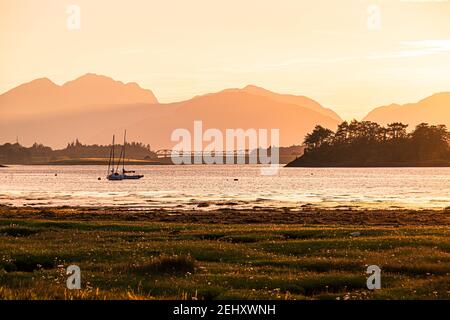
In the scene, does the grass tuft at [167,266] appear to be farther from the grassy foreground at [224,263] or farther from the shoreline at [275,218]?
the shoreline at [275,218]

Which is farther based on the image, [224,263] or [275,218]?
[275,218]

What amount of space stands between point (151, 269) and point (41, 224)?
26.1 meters

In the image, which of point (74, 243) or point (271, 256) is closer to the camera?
point (271, 256)

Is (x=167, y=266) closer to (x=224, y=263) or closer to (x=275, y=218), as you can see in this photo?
(x=224, y=263)

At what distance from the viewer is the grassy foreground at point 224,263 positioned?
78.7 feet

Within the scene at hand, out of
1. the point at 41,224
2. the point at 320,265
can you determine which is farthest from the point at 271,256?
the point at 41,224

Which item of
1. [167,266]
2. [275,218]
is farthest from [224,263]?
[275,218]

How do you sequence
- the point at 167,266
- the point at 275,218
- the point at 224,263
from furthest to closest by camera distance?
the point at 275,218 → the point at 224,263 → the point at 167,266

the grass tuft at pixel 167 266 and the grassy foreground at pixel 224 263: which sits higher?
the grass tuft at pixel 167 266

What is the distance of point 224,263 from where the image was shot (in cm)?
3127

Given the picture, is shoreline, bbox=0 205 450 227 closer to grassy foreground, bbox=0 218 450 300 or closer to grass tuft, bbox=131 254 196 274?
grassy foreground, bbox=0 218 450 300

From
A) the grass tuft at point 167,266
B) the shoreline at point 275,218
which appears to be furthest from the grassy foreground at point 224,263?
the shoreline at point 275,218
